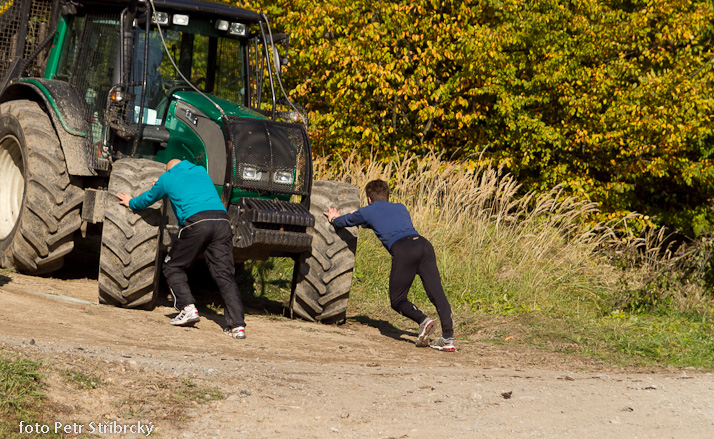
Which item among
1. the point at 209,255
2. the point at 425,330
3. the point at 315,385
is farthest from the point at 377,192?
the point at 315,385

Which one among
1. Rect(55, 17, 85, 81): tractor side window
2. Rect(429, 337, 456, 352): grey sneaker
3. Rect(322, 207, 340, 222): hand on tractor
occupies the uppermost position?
Rect(55, 17, 85, 81): tractor side window

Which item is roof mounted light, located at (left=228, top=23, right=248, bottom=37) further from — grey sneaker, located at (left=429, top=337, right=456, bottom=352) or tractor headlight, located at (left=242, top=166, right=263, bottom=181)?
grey sneaker, located at (left=429, top=337, right=456, bottom=352)

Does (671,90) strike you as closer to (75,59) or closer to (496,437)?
(75,59)

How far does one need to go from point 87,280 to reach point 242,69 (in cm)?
291

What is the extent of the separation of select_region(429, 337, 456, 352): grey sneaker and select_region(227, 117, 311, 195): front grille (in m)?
1.85

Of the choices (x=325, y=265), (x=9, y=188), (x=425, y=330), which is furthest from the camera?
(x=9, y=188)

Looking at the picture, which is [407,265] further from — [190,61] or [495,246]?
[495,246]

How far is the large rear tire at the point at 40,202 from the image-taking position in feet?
28.1

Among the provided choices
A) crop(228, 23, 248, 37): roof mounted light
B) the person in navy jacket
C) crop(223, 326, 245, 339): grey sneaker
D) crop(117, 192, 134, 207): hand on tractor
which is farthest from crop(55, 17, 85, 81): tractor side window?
crop(223, 326, 245, 339): grey sneaker

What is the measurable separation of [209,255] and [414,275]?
6.16 ft

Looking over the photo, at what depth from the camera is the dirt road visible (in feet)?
15.3

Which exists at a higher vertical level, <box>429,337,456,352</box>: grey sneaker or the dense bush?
the dense bush

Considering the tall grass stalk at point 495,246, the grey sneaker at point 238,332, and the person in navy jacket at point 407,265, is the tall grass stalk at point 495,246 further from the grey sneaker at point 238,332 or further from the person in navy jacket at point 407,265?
the grey sneaker at point 238,332

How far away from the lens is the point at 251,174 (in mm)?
7742
